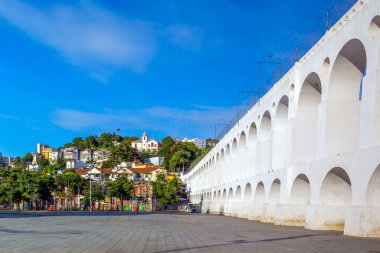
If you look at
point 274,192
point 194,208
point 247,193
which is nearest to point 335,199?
point 274,192

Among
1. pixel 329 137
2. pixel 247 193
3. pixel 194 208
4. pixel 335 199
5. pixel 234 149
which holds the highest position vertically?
pixel 234 149

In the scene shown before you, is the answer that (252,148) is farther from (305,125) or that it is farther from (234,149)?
(305,125)

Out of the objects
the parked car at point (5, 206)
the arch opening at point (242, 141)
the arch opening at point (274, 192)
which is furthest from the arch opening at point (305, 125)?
the parked car at point (5, 206)

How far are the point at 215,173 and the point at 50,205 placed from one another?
53219 mm

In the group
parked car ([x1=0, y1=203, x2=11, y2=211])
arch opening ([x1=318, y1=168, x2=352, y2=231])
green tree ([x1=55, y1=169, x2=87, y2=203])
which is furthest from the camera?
parked car ([x1=0, y1=203, x2=11, y2=211])

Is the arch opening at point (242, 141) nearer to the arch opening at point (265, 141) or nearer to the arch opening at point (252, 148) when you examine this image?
the arch opening at point (252, 148)

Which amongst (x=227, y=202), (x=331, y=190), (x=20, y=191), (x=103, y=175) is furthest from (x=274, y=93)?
(x=103, y=175)

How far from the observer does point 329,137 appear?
23891 mm

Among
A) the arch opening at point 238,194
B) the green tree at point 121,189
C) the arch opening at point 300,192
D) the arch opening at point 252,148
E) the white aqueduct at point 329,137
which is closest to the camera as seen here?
the white aqueduct at point 329,137

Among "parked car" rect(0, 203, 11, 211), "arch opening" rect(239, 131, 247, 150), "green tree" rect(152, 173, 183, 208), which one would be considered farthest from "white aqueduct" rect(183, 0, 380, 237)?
"parked car" rect(0, 203, 11, 211)

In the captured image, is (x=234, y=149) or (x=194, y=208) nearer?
(x=234, y=149)

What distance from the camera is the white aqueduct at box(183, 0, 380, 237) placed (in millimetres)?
18703

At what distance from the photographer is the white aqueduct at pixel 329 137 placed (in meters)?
18.7

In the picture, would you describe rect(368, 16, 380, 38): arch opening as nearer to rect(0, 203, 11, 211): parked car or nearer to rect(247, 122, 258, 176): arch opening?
rect(247, 122, 258, 176): arch opening
